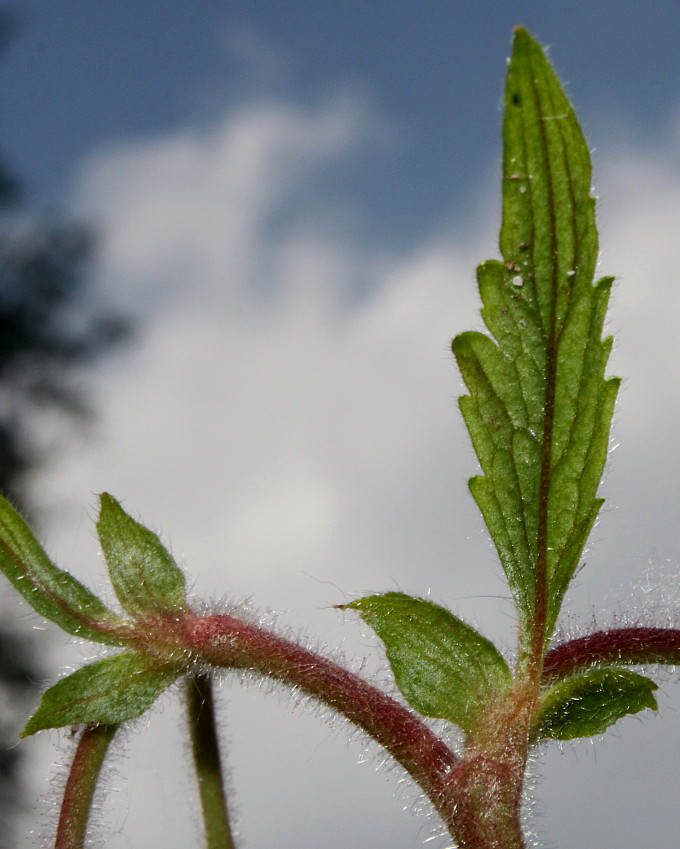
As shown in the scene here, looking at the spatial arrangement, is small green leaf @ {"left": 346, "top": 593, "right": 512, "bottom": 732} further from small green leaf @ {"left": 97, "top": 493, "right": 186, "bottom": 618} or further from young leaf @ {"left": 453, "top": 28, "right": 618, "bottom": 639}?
small green leaf @ {"left": 97, "top": 493, "right": 186, "bottom": 618}

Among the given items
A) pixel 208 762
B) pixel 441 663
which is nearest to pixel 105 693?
pixel 208 762

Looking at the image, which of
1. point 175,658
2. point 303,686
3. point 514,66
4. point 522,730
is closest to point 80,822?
point 175,658

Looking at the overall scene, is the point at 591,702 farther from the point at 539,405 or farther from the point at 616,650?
the point at 539,405

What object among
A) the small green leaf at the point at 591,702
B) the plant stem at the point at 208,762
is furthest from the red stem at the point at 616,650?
the plant stem at the point at 208,762

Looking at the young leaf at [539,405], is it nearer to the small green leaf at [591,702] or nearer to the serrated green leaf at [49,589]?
the small green leaf at [591,702]

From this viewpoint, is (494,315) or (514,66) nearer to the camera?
(514,66)

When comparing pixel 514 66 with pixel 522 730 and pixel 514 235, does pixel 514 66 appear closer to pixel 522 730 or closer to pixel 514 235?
pixel 514 235
